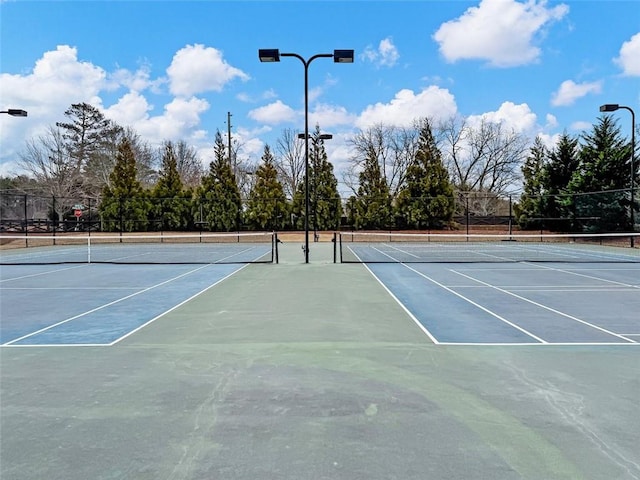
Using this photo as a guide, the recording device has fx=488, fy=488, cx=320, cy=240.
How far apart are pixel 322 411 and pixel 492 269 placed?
443 inches

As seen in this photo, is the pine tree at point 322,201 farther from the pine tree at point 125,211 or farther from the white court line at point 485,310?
the white court line at point 485,310

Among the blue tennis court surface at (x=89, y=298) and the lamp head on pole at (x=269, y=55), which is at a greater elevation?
the lamp head on pole at (x=269, y=55)

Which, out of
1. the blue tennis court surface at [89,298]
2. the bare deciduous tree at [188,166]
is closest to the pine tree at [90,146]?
the bare deciduous tree at [188,166]

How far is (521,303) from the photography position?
7852mm

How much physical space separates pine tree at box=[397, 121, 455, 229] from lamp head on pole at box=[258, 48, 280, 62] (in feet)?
62.0

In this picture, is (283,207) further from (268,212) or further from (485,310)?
(485,310)

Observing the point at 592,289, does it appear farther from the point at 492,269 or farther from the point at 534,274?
the point at 492,269

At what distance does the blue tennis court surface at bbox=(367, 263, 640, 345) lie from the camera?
5652mm

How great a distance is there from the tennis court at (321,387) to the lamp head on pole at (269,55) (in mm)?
8547

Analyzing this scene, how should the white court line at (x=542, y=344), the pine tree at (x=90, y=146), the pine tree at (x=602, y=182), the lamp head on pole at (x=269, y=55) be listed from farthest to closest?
the pine tree at (x=90, y=146) < the pine tree at (x=602, y=182) < the lamp head on pole at (x=269, y=55) < the white court line at (x=542, y=344)

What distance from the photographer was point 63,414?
3.32 meters

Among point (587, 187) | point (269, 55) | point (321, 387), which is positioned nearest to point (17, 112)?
point (269, 55)

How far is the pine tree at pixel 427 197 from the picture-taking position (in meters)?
31.7

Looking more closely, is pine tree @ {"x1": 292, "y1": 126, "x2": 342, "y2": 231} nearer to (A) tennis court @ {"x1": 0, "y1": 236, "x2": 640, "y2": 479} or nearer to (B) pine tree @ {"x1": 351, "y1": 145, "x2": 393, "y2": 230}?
(B) pine tree @ {"x1": 351, "y1": 145, "x2": 393, "y2": 230}
